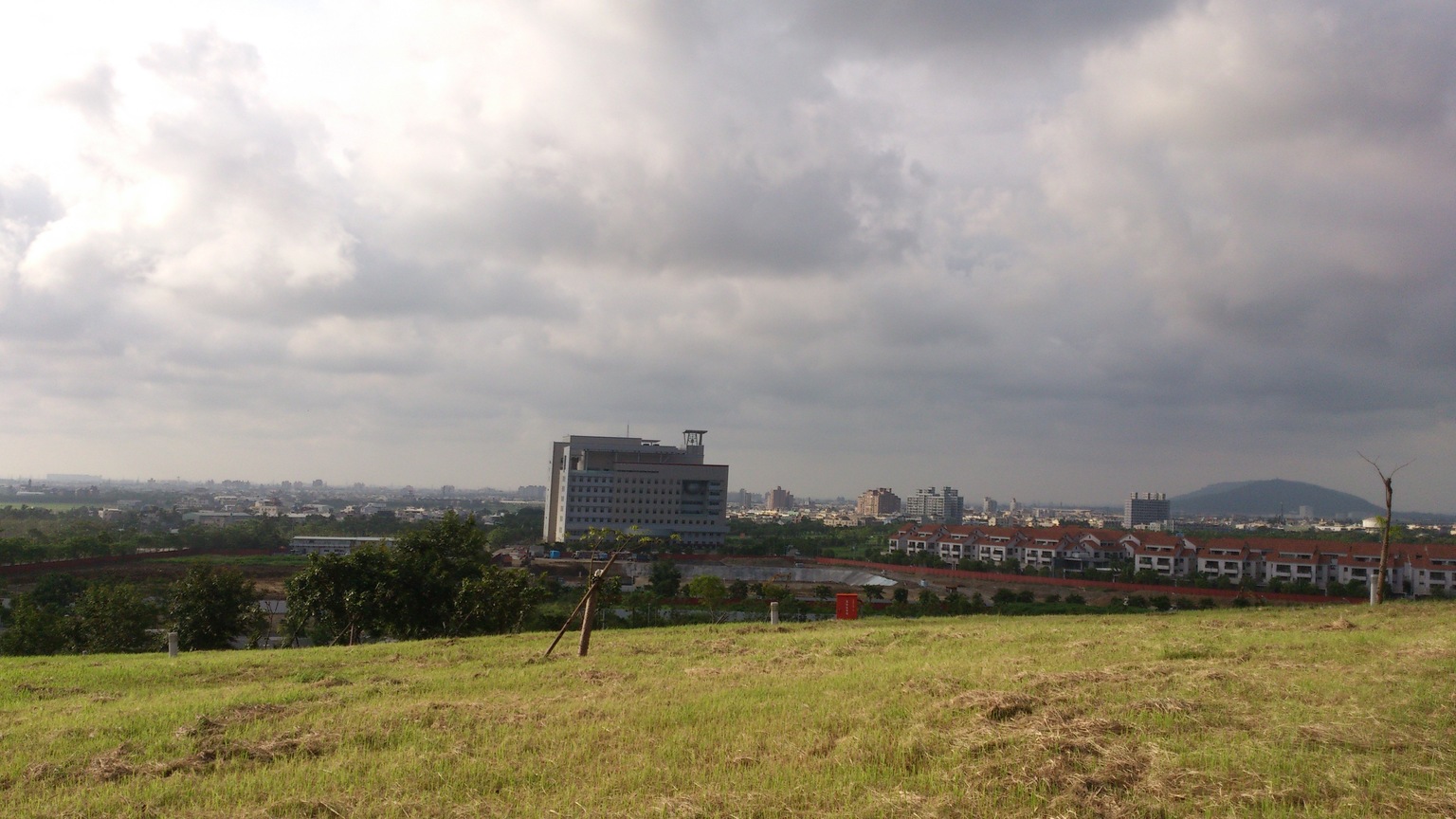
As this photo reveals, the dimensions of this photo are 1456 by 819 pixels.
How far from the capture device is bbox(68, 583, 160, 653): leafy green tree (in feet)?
90.0

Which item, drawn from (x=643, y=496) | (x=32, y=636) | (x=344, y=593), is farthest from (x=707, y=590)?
(x=643, y=496)

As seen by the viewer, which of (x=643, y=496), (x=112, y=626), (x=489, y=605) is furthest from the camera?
(x=643, y=496)

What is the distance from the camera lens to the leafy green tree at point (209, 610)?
978 inches

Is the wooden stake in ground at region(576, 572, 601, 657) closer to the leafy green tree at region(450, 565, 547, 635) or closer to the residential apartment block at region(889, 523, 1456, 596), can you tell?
the leafy green tree at region(450, 565, 547, 635)

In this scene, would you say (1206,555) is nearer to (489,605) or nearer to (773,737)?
(489,605)

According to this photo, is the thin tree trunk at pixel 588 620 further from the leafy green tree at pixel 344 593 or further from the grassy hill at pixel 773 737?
the leafy green tree at pixel 344 593

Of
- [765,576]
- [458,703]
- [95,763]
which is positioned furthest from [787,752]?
[765,576]

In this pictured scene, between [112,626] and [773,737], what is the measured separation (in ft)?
96.3

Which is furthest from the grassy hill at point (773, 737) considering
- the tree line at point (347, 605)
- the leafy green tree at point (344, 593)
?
the tree line at point (347, 605)

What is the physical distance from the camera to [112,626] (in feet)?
90.8

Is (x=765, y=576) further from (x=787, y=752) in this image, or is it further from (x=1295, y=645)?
(x=787, y=752)

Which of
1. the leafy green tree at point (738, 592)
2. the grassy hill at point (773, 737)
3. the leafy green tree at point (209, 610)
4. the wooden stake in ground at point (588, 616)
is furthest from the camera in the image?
the leafy green tree at point (738, 592)

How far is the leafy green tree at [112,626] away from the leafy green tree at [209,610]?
3.27 metres

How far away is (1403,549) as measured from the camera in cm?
6531
